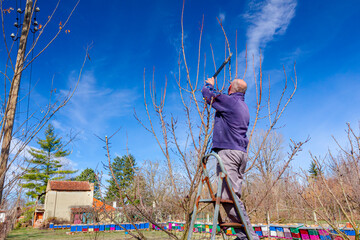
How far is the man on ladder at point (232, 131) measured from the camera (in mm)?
2189

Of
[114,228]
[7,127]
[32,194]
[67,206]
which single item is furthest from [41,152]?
[7,127]

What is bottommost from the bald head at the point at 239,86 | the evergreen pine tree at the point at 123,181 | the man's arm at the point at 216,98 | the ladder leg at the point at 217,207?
the ladder leg at the point at 217,207

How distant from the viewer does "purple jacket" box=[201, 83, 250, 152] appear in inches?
91.4

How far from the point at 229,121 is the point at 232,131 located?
116 mm

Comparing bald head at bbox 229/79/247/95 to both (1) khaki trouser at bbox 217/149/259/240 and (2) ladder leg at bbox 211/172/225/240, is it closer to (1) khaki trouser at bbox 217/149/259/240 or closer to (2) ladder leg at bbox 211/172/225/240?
(1) khaki trouser at bbox 217/149/259/240

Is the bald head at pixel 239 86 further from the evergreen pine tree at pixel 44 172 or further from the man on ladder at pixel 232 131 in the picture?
the evergreen pine tree at pixel 44 172

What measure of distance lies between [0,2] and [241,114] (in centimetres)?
294

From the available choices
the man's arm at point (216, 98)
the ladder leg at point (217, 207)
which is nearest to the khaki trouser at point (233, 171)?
the ladder leg at point (217, 207)

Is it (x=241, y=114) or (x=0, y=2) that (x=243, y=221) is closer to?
(x=241, y=114)

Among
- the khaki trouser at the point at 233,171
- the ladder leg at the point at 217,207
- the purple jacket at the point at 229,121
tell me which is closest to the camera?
the ladder leg at the point at 217,207

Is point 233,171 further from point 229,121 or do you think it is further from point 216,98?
point 216,98

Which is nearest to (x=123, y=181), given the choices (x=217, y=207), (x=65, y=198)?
(x=217, y=207)

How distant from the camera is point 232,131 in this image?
237 centimetres

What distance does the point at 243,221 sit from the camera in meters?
1.81
